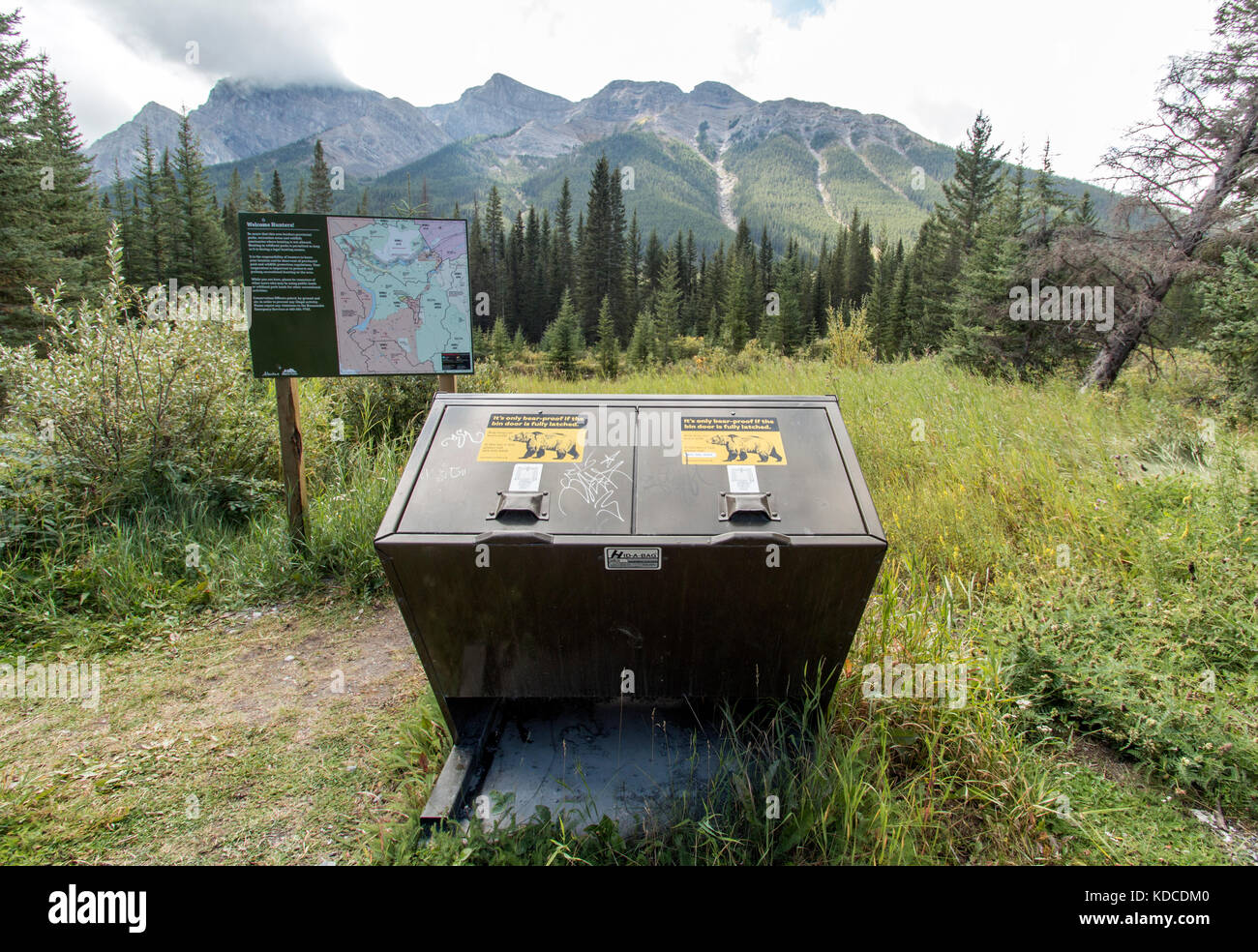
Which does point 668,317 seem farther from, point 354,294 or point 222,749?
point 222,749

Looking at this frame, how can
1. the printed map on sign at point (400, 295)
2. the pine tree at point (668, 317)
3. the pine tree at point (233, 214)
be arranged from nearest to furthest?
the printed map on sign at point (400, 295) → the pine tree at point (668, 317) → the pine tree at point (233, 214)

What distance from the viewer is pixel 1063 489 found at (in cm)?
475

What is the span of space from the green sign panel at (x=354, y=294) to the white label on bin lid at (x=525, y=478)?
8.48 ft

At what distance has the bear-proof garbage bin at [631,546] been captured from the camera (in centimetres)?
231

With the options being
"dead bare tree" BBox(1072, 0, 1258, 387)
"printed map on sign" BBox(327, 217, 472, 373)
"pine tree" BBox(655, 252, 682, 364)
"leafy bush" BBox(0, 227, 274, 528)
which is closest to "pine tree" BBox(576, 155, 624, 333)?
"pine tree" BBox(655, 252, 682, 364)

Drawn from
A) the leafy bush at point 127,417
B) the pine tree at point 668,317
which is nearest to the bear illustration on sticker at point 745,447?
the leafy bush at point 127,417

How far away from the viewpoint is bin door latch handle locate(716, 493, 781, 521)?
235 cm

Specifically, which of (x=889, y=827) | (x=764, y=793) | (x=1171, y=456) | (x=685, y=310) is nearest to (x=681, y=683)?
(x=764, y=793)

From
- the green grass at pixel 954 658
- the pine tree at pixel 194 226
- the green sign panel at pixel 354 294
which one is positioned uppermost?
the pine tree at pixel 194 226

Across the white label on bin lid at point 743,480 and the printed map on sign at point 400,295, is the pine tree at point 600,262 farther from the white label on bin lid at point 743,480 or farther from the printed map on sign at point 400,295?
the white label on bin lid at point 743,480

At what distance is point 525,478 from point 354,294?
9.55ft

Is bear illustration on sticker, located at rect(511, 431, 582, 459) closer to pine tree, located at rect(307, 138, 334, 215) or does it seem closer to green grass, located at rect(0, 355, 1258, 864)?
green grass, located at rect(0, 355, 1258, 864)

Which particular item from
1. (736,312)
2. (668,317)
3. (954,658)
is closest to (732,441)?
(954,658)

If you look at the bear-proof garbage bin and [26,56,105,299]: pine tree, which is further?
[26,56,105,299]: pine tree
